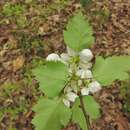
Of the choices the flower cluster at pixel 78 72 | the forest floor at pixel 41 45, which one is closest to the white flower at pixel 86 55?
the flower cluster at pixel 78 72

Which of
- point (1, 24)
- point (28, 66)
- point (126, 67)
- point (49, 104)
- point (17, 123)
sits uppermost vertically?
point (126, 67)

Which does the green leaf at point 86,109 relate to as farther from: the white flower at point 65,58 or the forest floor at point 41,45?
the forest floor at point 41,45

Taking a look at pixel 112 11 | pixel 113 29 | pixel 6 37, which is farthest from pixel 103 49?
pixel 6 37

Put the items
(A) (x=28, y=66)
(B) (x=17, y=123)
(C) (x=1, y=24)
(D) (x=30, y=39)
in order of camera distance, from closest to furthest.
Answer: (B) (x=17, y=123) < (A) (x=28, y=66) < (D) (x=30, y=39) < (C) (x=1, y=24)

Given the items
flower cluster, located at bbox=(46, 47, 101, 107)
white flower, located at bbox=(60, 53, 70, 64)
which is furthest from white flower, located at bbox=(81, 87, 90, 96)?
white flower, located at bbox=(60, 53, 70, 64)

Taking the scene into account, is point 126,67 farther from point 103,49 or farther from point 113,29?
point 113,29

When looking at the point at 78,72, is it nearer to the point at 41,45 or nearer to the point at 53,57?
the point at 53,57
